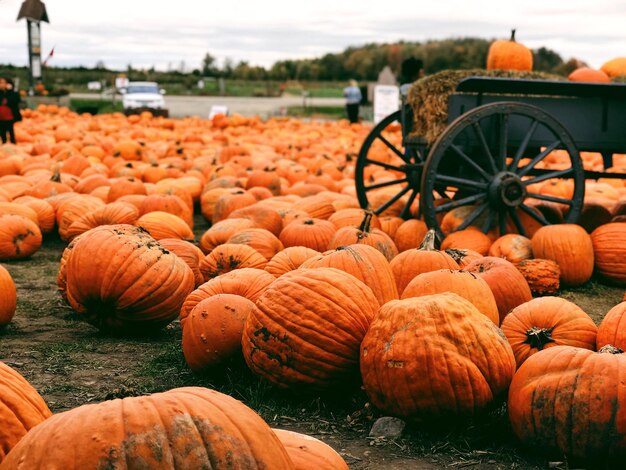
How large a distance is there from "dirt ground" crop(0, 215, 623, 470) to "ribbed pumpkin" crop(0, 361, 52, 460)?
280 mm

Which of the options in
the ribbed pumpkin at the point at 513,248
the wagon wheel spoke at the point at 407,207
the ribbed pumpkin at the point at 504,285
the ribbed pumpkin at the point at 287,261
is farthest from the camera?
the wagon wheel spoke at the point at 407,207

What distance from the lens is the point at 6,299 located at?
4355mm

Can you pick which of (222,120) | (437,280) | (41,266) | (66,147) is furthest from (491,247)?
(222,120)

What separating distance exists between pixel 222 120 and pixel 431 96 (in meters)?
14.1

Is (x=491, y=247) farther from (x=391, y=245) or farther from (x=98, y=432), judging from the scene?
(x=98, y=432)

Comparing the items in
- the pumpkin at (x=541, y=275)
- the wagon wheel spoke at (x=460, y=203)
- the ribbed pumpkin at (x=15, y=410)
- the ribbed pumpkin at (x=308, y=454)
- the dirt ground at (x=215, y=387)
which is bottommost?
the dirt ground at (x=215, y=387)

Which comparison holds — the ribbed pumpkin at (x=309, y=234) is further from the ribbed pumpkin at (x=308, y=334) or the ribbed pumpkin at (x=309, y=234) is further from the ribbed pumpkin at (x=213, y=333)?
the ribbed pumpkin at (x=308, y=334)

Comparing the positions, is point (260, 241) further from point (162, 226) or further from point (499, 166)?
point (499, 166)

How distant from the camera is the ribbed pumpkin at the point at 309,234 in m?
5.80

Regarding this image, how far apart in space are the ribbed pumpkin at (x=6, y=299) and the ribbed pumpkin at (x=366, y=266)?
1.83 m

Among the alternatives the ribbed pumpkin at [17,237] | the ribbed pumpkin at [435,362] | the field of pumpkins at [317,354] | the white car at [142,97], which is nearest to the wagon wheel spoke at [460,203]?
the field of pumpkins at [317,354]

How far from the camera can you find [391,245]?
5.36m

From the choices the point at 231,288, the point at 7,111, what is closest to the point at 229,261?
the point at 231,288

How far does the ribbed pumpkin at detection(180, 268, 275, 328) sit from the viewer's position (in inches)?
159
